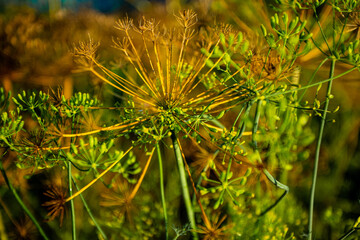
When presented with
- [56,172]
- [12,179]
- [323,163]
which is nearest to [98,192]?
[56,172]

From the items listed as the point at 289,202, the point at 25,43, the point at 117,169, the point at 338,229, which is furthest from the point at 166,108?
the point at 25,43

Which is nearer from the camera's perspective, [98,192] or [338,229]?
[338,229]

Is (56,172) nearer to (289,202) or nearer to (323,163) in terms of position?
(289,202)

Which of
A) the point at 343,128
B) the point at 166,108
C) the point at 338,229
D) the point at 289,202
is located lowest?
the point at 338,229

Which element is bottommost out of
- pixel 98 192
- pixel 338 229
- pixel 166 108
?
pixel 338 229

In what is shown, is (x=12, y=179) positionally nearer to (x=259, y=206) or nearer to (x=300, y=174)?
(x=259, y=206)

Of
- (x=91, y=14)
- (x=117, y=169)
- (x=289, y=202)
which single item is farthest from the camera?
(x=91, y=14)

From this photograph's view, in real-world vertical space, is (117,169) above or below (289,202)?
above

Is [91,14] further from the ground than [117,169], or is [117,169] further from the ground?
[91,14]

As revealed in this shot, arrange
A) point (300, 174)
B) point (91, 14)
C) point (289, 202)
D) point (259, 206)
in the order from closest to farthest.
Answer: point (259, 206)
point (289, 202)
point (300, 174)
point (91, 14)
